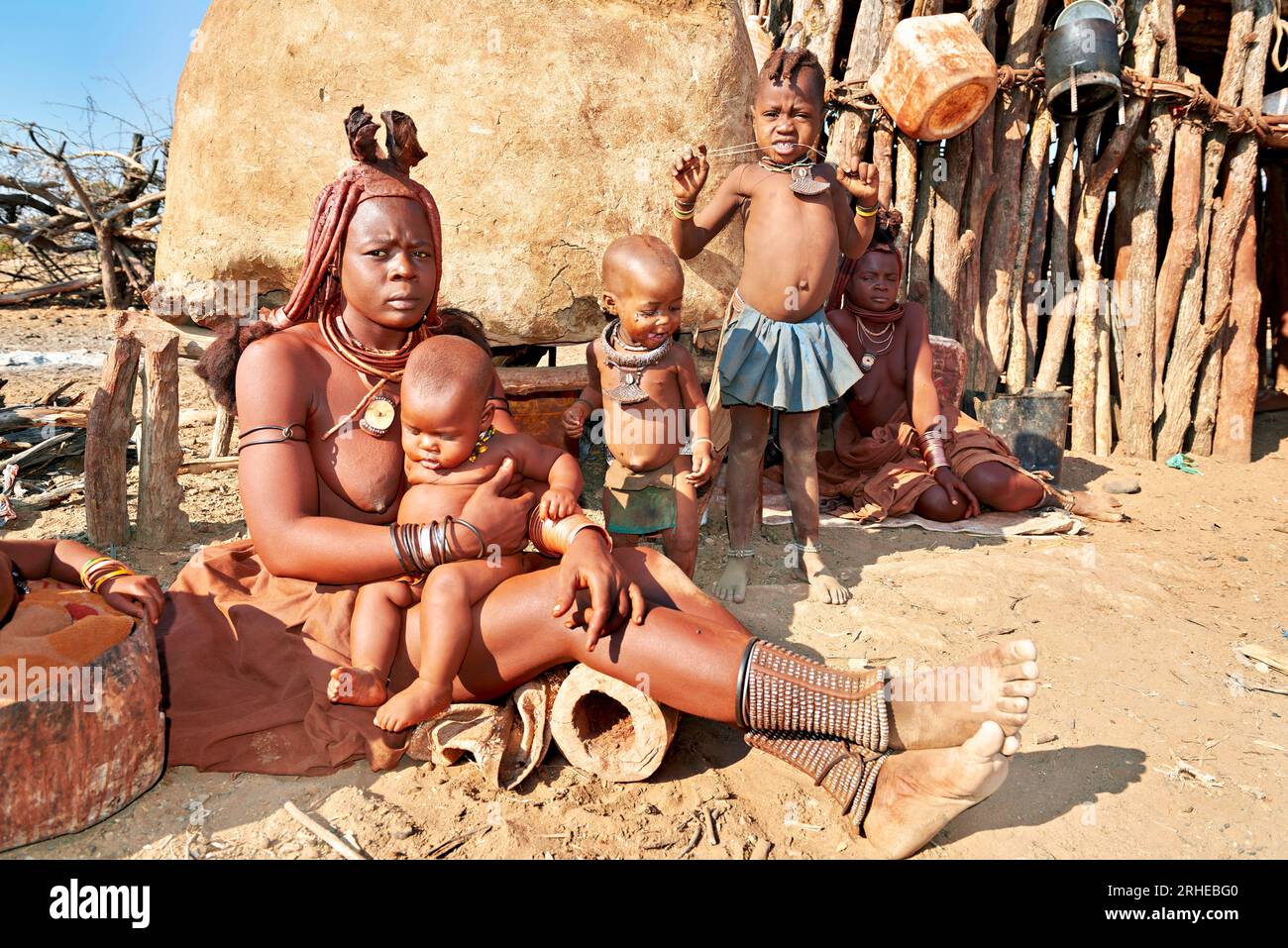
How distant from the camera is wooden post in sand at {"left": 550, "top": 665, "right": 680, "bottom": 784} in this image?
224 centimetres

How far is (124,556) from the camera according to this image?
4008 millimetres

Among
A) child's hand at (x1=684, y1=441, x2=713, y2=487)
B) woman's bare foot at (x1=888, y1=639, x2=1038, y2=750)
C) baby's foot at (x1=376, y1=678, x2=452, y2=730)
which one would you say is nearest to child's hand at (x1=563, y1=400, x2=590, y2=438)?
child's hand at (x1=684, y1=441, x2=713, y2=487)

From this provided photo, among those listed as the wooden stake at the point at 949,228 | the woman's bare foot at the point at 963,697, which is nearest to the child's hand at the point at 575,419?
the woman's bare foot at the point at 963,697

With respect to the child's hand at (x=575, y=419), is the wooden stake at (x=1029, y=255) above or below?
above

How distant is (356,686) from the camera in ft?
6.96

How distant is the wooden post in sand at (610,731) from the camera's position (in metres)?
2.24

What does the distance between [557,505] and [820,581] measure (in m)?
1.72

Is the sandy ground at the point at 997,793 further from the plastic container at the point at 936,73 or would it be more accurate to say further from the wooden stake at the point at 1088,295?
the plastic container at the point at 936,73

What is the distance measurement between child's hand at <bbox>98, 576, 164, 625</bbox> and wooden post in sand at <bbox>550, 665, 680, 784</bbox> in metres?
1.08

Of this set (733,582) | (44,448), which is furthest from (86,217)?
(733,582)

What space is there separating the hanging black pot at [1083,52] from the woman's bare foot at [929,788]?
5.02 metres

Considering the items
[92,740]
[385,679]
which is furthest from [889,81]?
[92,740]

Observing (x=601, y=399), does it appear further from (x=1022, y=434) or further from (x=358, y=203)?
(x=1022, y=434)

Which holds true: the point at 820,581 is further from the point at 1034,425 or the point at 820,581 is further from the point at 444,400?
the point at 1034,425
